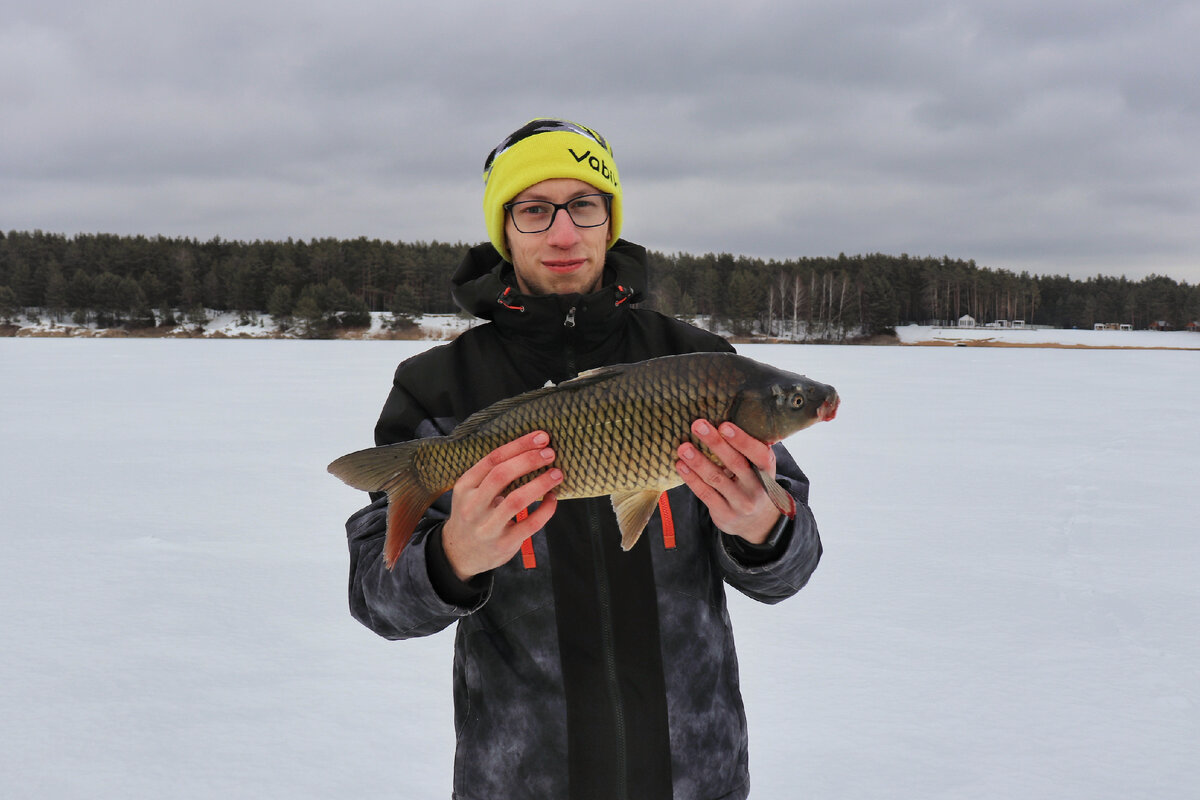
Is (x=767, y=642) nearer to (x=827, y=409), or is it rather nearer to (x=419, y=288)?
(x=827, y=409)

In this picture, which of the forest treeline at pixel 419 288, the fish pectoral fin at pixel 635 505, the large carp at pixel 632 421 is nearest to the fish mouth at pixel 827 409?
the large carp at pixel 632 421

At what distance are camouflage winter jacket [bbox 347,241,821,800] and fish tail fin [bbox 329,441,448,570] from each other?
60mm

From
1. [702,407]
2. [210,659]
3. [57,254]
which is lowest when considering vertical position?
[210,659]

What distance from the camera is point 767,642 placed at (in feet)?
11.9

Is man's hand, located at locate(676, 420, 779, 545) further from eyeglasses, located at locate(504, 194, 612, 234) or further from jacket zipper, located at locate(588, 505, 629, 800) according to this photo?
eyeglasses, located at locate(504, 194, 612, 234)

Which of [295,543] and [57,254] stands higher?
[57,254]

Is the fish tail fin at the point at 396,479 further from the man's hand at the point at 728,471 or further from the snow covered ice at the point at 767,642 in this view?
the snow covered ice at the point at 767,642

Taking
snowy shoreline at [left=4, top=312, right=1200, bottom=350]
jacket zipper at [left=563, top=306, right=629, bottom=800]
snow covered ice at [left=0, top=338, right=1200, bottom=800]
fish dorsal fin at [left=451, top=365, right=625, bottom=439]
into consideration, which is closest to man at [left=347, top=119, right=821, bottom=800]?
jacket zipper at [left=563, top=306, right=629, bottom=800]

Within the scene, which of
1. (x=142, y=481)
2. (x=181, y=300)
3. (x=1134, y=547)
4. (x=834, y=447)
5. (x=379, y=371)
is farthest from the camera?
(x=181, y=300)

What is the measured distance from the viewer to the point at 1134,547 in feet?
16.1

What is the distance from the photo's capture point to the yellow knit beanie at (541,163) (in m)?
1.96

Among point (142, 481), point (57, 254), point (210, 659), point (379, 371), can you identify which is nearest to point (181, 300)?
point (57, 254)

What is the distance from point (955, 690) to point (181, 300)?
70.4 metres

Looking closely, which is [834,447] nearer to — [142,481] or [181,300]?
[142,481]
